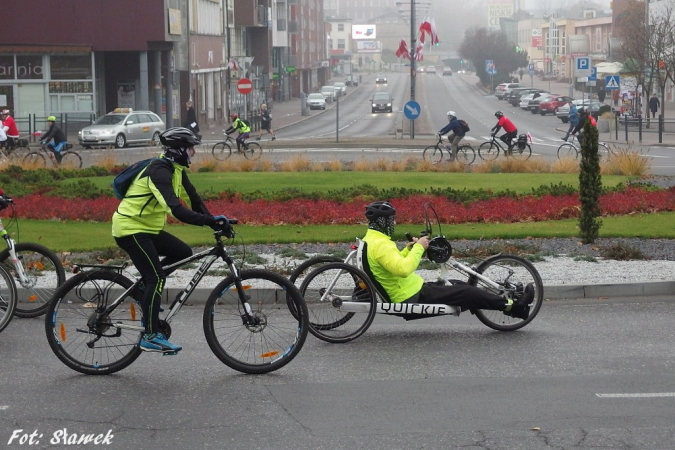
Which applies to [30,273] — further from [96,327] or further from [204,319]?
[204,319]

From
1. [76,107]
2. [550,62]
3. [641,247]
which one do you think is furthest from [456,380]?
[550,62]

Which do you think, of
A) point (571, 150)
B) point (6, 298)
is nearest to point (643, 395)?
point (6, 298)

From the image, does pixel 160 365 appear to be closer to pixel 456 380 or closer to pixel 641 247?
pixel 456 380

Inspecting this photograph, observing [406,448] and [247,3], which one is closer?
[406,448]

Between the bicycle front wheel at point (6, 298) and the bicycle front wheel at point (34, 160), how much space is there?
62.0 ft

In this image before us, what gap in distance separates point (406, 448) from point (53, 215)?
1195 cm

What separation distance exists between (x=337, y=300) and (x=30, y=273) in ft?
9.02

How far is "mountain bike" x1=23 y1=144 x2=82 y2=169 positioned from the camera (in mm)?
28109

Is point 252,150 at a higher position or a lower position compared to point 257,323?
lower

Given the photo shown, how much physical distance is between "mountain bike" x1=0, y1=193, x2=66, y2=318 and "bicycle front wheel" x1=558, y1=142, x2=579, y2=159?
2453 centimetres

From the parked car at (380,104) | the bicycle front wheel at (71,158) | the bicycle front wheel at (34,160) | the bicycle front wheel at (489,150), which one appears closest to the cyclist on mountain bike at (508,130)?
the bicycle front wheel at (489,150)

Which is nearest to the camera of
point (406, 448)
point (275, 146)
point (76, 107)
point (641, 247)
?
point (406, 448)

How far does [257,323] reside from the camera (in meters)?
7.91

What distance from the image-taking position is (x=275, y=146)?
42.4m
